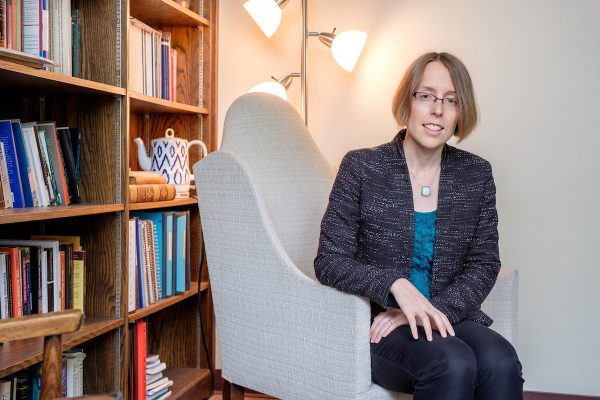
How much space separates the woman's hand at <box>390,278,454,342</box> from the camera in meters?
1.42

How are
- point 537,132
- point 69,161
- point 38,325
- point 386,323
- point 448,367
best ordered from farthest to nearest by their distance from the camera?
point 537,132, point 69,161, point 386,323, point 448,367, point 38,325

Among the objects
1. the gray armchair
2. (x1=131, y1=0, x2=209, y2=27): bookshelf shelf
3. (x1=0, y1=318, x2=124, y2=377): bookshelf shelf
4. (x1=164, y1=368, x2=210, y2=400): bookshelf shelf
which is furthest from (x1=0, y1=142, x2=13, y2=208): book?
(x1=164, y1=368, x2=210, y2=400): bookshelf shelf

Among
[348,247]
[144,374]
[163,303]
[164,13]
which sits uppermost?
[164,13]

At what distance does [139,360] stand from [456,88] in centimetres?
122

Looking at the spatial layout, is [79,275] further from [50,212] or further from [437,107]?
[437,107]

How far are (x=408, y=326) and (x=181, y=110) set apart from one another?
123 centimetres

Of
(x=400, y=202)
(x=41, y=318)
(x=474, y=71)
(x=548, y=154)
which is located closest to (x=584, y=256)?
(x=548, y=154)

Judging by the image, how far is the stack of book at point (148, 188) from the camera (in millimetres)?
1970

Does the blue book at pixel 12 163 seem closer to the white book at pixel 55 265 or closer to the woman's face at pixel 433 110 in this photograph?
the white book at pixel 55 265

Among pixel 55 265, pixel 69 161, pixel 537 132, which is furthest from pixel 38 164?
pixel 537 132

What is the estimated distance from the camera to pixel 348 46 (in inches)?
91.5

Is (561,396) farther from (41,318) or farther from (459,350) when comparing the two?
(41,318)

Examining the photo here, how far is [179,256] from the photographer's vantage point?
2.32 metres

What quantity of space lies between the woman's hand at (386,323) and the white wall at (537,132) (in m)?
1.05
